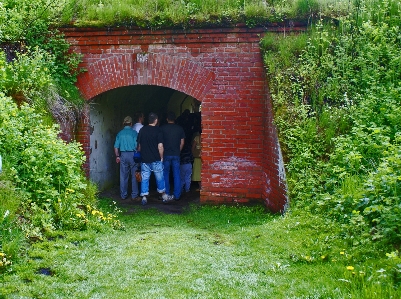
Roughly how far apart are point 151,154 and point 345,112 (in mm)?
3805

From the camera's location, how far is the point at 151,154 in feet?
29.1

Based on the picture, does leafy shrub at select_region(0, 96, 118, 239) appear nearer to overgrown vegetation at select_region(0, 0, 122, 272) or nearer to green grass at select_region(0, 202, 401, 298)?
overgrown vegetation at select_region(0, 0, 122, 272)

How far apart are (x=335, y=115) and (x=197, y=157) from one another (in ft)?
12.9

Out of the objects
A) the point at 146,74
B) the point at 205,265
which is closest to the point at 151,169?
the point at 146,74

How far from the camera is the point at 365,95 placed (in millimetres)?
7043

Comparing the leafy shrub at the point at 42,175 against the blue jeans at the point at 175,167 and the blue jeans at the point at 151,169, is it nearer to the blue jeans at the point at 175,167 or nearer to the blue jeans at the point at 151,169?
the blue jeans at the point at 151,169

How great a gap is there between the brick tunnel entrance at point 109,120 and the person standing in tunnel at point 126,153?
52 cm

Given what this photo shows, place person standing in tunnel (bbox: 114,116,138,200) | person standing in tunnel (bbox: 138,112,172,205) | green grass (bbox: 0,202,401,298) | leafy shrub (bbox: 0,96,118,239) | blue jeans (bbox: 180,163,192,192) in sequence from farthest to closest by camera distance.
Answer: blue jeans (bbox: 180,163,192,192)
person standing in tunnel (bbox: 114,116,138,200)
person standing in tunnel (bbox: 138,112,172,205)
leafy shrub (bbox: 0,96,118,239)
green grass (bbox: 0,202,401,298)

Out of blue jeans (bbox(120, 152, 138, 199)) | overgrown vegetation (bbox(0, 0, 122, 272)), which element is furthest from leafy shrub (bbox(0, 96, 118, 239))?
blue jeans (bbox(120, 152, 138, 199))

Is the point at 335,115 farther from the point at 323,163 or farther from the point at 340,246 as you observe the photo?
the point at 340,246

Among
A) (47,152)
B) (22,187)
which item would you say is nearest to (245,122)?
(47,152)

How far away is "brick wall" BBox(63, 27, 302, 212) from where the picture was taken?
821cm

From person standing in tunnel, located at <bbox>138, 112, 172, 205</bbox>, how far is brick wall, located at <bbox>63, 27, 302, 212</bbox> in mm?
1040

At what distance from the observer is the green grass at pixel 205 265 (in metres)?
3.88
